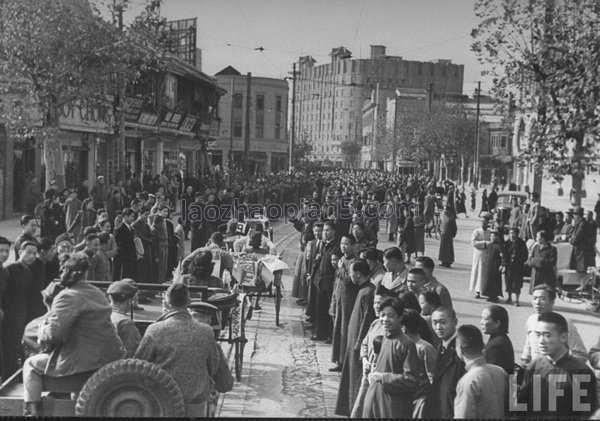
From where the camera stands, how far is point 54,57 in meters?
20.2

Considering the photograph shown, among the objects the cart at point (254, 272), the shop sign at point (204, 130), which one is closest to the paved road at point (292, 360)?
the cart at point (254, 272)

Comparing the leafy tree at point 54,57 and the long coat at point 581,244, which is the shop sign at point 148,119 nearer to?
the leafy tree at point 54,57

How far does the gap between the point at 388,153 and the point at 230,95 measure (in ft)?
75.2

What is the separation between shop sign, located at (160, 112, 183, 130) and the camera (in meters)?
38.3

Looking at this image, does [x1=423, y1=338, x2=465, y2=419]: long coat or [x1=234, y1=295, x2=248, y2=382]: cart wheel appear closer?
[x1=423, y1=338, x2=465, y2=419]: long coat

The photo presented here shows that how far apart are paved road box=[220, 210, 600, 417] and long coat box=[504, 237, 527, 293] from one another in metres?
0.43

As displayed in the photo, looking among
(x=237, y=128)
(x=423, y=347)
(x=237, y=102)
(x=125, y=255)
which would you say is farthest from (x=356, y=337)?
(x=237, y=128)

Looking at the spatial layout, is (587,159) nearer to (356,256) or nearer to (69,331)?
(356,256)

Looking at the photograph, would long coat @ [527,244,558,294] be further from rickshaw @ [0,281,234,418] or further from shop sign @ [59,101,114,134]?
shop sign @ [59,101,114,134]

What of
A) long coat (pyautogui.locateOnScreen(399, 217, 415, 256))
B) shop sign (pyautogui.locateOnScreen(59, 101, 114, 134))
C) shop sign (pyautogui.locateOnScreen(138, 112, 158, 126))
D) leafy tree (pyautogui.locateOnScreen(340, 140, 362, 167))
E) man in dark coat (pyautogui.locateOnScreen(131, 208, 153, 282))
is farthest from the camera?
leafy tree (pyautogui.locateOnScreen(340, 140, 362, 167))

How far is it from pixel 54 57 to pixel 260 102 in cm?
5259

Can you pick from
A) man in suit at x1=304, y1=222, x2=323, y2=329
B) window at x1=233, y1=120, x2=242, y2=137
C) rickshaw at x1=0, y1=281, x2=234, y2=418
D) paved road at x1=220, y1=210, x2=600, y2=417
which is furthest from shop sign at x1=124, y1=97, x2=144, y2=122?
window at x1=233, y1=120, x2=242, y2=137

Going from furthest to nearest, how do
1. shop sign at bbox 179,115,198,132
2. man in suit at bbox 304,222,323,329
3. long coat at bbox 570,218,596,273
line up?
shop sign at bbox 179,115,198,132
long coat at bbox 570,218,596,273
man in suit at bbox 304,222,323,329

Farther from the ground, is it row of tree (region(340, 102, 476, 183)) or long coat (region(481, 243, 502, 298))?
row of tree (region(340, 102, 476, 183))
